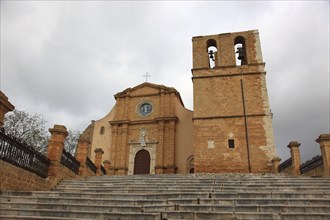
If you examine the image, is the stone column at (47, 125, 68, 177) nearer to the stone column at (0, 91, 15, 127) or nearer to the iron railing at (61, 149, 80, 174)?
the iron railing at (61, 149, 80, 174)

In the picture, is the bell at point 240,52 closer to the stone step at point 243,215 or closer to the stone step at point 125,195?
the stone step at point 125,195

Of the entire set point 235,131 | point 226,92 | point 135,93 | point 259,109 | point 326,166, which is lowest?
point 326,166

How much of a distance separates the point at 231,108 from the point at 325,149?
6.84 metres

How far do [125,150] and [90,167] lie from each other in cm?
679

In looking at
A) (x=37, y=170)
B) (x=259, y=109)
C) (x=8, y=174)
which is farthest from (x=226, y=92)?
(x=8, y=174)

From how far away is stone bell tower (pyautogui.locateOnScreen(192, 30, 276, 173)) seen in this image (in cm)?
1464

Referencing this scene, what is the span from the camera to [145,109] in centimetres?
2184

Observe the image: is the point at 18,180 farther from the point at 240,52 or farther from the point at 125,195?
the point at 240,52

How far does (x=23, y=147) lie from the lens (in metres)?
7.82

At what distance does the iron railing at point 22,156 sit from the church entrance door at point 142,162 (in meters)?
11.0

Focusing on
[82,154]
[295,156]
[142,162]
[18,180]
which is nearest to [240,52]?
[295,156]

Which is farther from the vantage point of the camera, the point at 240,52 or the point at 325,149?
the point at 240,52

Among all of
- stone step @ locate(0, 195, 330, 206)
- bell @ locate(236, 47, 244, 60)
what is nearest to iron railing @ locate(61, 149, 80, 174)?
stone step @ locate(0, 195, 330, 206)

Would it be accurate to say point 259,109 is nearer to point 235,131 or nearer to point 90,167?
point 235,131
